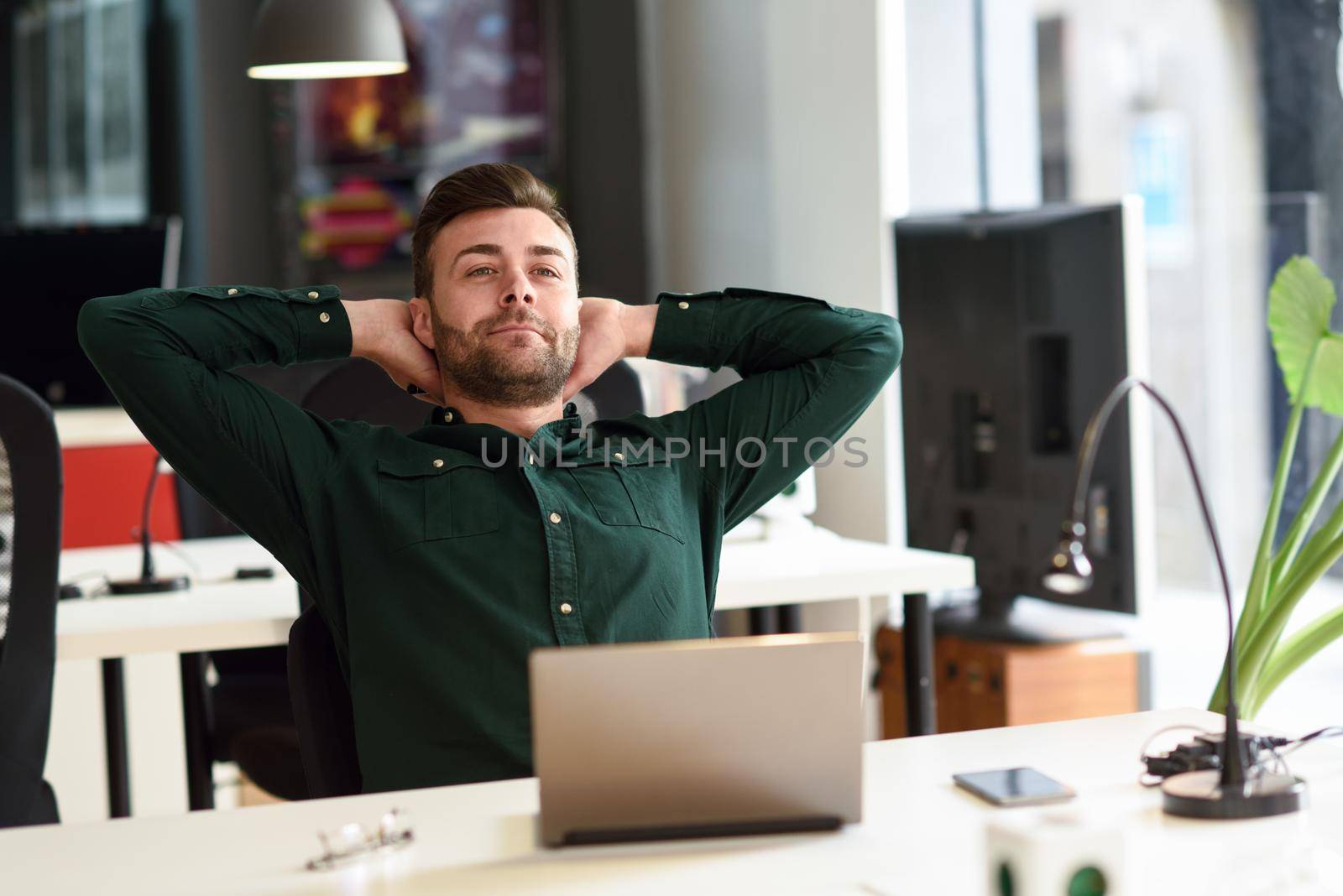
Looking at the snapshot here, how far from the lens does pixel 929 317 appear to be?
3.36 m

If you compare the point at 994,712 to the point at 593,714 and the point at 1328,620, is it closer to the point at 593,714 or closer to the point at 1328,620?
the point at 1328,620

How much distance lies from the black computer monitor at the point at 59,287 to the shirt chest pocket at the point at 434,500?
306 centimetres

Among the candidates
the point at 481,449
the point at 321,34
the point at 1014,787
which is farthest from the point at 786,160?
the point at 1014,787

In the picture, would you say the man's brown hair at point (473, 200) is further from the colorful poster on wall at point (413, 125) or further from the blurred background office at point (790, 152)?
the colorful poster on wall at point (413, 125)

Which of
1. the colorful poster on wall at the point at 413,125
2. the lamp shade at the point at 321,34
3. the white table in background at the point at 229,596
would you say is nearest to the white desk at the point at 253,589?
the white table in background at the point at 229,596

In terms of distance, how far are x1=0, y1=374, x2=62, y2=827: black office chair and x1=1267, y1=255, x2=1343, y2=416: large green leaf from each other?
171 centimetres

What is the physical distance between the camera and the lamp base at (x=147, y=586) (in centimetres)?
247

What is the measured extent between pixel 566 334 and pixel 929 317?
63.0 inches

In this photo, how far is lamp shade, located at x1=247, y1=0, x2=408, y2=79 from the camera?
316 centimetres

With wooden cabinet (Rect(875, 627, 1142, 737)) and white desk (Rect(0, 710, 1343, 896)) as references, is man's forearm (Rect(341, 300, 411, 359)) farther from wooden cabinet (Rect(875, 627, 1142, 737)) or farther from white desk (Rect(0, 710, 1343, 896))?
wooden cabinet (Rect(875, 627, 1142, 737))

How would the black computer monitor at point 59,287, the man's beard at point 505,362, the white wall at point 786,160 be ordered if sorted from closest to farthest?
the man's beard at point 505,362 < the white wall at point 786,160 < the black computer monitor at point 59,287

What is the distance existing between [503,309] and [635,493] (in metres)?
0.29

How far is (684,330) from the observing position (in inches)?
79.7

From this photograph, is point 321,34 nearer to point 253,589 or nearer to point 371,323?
point 253,589
